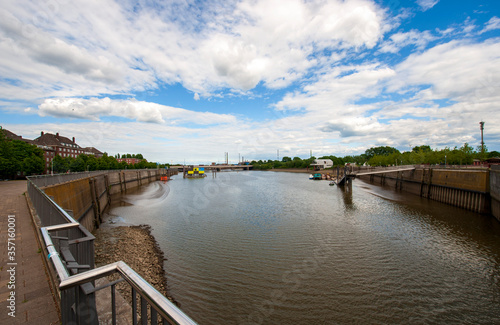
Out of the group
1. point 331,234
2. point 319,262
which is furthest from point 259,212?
point 319,262

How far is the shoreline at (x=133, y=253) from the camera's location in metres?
11.8

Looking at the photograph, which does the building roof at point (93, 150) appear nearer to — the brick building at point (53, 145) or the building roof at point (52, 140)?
the brick building at point (53, 145)

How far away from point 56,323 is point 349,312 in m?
10.1

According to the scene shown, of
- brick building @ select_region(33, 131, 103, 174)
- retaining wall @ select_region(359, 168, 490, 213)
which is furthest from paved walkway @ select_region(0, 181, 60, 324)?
brick building @ select_region(33, 131, 103, 174)

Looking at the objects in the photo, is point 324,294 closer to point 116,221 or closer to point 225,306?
point 225,306

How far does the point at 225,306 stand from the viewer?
1026cm

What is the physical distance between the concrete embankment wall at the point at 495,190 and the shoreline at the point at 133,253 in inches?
1203

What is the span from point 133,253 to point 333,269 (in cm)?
1223

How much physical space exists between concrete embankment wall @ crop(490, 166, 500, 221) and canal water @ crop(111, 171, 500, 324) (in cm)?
130

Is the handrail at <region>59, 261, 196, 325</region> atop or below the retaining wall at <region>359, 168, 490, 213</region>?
atop

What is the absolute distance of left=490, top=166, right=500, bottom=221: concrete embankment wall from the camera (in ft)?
76.6

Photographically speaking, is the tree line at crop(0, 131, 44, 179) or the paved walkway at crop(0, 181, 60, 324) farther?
the tree line at crop(0, 131, 44, 179)

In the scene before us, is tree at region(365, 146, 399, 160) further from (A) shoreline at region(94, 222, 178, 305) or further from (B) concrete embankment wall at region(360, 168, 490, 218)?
(A) shoreline at region(94, 222, 178, 305)

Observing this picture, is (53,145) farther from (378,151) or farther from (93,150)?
(378,151)
